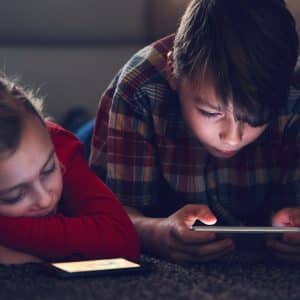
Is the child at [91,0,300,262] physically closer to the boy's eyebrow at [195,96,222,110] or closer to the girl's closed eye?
the boy's eyebrow at [195,96,222,110]

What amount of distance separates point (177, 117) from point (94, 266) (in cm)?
36

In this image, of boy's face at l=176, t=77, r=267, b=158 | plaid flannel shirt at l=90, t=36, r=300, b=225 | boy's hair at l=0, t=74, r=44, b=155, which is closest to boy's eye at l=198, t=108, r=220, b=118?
boy's face at l=176, t=77, r=267, b=158

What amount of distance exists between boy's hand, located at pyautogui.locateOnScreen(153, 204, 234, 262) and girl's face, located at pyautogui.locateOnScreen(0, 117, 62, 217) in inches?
6.2

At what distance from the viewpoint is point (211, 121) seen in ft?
3.74

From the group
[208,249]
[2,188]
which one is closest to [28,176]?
[2,188]

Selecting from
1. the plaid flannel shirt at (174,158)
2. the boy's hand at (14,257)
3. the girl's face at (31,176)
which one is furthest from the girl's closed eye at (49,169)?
the plaid flannel shirt at (174,158)

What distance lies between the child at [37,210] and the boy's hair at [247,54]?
0.72ft

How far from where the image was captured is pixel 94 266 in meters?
0.98

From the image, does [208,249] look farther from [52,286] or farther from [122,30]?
[122,30]

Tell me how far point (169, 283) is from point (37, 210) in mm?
223

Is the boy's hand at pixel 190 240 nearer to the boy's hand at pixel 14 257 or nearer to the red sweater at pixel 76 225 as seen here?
the red sweater at pixel 76 225

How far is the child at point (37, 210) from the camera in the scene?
1021 mm

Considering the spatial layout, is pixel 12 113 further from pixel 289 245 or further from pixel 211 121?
pixel 289 245

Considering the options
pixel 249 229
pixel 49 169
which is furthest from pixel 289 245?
pixel 49 169
